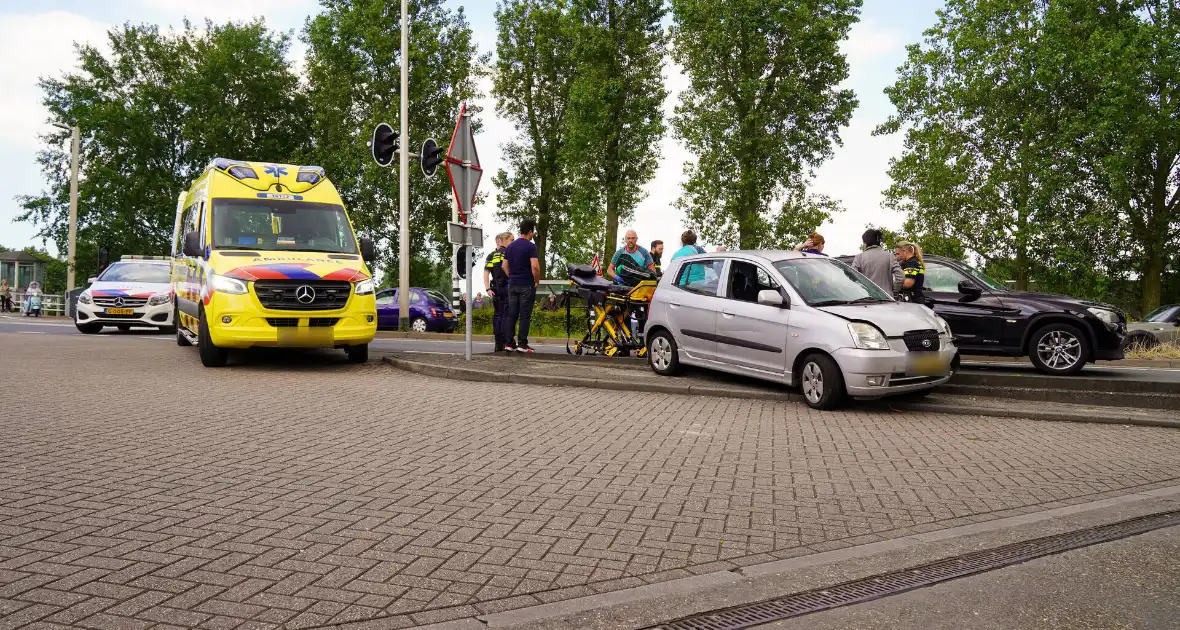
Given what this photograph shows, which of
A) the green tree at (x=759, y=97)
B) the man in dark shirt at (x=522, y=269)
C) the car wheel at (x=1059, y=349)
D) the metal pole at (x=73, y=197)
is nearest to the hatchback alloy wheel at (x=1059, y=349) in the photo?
the car wheel at (x=1059, y=349)

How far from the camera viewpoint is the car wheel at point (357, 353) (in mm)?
12867

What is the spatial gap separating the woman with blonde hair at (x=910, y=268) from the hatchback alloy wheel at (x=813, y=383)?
2974 millimetres

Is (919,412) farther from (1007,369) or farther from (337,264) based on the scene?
(337,264)

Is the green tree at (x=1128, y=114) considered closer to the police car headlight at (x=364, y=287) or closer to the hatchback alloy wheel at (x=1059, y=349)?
the hatchback alloy wheel at (x=1059, y=349)

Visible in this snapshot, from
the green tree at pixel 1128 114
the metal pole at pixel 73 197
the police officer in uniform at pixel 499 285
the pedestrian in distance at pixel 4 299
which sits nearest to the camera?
the police officer in uniform at pixel 499 285

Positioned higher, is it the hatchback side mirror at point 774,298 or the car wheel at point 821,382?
the hatchback side mirror at point 774,298

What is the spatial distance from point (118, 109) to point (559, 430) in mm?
41260

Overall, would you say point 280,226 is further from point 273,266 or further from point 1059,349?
point 1059,349

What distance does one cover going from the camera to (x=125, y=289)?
65.5ft

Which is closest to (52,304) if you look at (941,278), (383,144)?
(383,144)

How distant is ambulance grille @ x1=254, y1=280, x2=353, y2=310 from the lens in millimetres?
11273

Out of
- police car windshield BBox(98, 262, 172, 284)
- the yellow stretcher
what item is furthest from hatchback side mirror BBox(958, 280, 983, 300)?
police car windshield BBox(98, 262, 172, 284)

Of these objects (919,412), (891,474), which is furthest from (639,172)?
(891,474)

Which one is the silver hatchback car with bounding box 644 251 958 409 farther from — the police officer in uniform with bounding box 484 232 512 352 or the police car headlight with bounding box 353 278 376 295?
the police car headlight with bounding box 353 278 376 295
